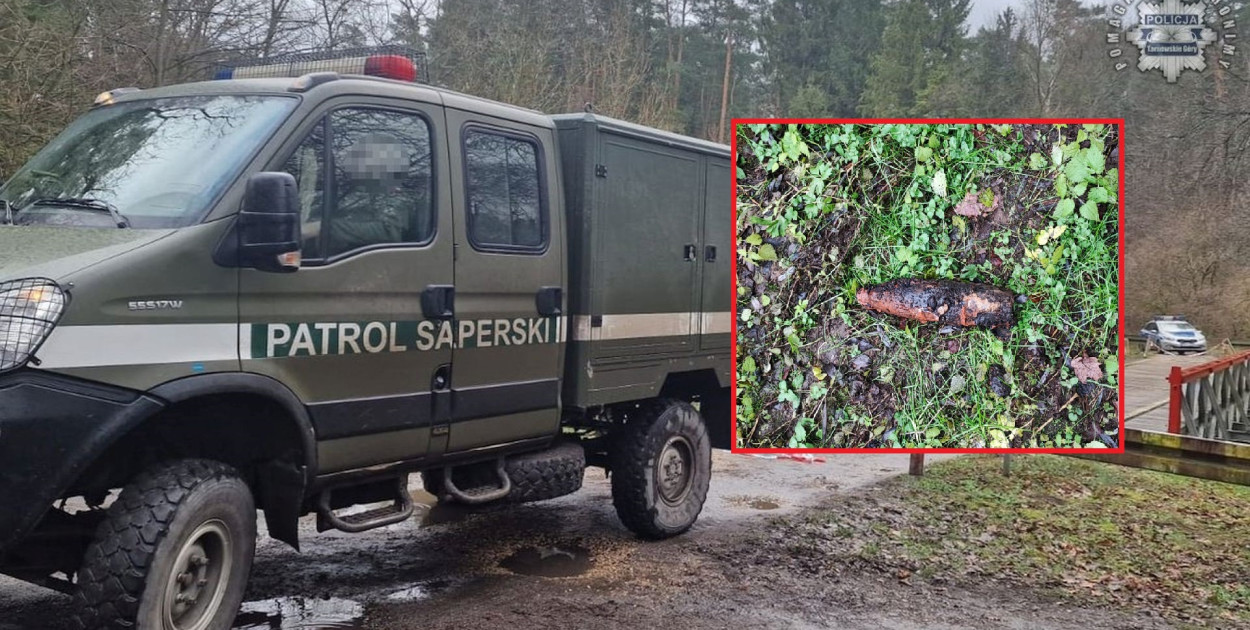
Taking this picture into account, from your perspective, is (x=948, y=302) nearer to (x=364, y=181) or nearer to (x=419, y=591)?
(x=364, y=181)

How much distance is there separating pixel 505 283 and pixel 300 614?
73.2 inches

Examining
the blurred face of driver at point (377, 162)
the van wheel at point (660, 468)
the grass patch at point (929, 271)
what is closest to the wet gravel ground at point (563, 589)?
the van wheel at point (660, 468)

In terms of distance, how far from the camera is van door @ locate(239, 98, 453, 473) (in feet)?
15.0

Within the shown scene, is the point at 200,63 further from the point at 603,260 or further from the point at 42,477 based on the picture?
the point at 42,477

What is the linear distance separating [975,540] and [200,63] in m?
12.8

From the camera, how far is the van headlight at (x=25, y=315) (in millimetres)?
3684

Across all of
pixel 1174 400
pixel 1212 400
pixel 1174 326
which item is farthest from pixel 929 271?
pixel 1174 326

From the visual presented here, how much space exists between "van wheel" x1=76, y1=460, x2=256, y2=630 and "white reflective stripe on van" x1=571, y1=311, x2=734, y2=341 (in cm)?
219

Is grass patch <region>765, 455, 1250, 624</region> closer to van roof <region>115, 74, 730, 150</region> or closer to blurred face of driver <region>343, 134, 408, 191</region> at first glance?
van roof <region>115, 74, 730, 150</region>

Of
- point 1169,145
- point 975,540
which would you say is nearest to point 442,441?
point 975,540

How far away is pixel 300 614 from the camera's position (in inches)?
209

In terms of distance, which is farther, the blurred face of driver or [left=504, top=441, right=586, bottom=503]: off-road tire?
[left=504, top=441, right=586, bottom=503]: off-road tire

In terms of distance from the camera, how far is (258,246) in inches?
169

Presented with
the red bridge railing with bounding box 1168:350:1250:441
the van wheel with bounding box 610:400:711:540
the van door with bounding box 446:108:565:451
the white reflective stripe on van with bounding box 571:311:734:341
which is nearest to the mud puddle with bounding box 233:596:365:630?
the van door with bounding box 446:108:565:451
